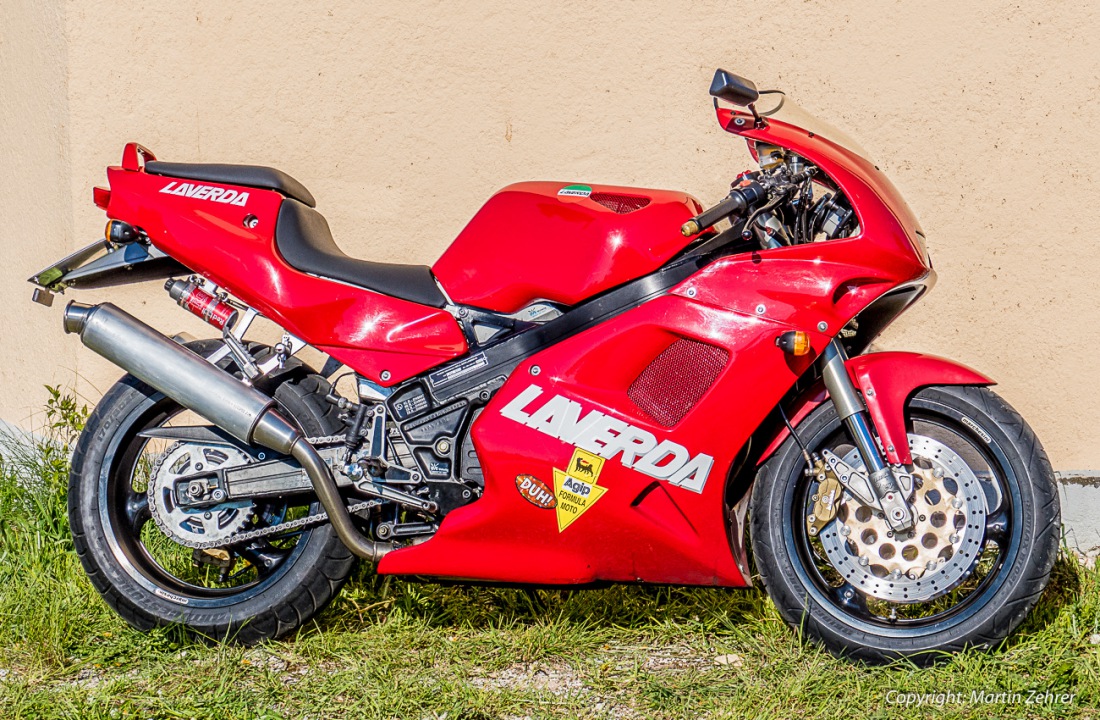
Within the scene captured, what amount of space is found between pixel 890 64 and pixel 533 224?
1609 mm

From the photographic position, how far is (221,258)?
3166 millimetres

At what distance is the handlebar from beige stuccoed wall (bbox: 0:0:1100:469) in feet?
3.73

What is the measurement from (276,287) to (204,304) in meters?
0.29

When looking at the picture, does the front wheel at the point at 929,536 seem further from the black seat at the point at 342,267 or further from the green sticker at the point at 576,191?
the black seat at the point at 342,267

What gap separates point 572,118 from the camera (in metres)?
4.03

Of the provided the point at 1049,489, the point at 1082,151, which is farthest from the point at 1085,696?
the point at 1082,151

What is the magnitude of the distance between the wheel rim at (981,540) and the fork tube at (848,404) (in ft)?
0.41

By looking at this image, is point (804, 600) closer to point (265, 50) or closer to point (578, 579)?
point (578, 579)

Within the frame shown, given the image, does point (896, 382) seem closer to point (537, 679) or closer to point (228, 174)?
point (537, 679)

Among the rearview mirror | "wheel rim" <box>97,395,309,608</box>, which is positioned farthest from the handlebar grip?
"wheel rim" <box>97,395,309,608</box>

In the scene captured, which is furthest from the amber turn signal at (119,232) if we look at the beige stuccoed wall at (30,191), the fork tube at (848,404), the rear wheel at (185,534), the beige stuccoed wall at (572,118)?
the fork tube at (848,404)

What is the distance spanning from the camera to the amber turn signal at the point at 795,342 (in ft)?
9.29

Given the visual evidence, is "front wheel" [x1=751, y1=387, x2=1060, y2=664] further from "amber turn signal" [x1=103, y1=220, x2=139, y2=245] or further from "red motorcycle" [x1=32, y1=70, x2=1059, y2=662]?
"amber turn signal" [x1=103, y1=220, x2=139, y2=245]

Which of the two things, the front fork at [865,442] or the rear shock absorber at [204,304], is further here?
the rear shock absorber at [204,304]
